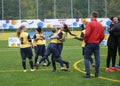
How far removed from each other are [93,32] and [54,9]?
124ft

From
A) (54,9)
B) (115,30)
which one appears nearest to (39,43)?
(115,30)

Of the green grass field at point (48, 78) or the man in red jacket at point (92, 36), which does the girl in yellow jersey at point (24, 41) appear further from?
the man in red jacket at point (92, 36)

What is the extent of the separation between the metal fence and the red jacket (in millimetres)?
36873

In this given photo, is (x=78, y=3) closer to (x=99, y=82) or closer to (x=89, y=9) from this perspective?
(x=89, y=9)

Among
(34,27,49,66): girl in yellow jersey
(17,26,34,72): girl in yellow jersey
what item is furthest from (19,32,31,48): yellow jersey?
(34,27,49,66): girl in yellow jersey

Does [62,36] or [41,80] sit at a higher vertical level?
[62,36]

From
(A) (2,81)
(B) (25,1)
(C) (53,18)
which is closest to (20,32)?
(A) (2,81)

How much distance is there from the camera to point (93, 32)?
1222 cm

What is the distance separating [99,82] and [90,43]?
55.4 inches

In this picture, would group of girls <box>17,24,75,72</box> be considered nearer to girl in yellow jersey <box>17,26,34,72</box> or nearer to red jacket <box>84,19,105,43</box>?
girl in yellow jersey <box>17,26,34,72</box>

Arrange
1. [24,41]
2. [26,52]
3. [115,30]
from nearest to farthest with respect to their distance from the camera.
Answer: [115,30], [24,41], [26,52]

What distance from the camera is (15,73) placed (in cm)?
1391

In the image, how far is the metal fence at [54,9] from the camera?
49625mm

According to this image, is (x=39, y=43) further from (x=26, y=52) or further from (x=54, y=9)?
(x=54, y=9)
